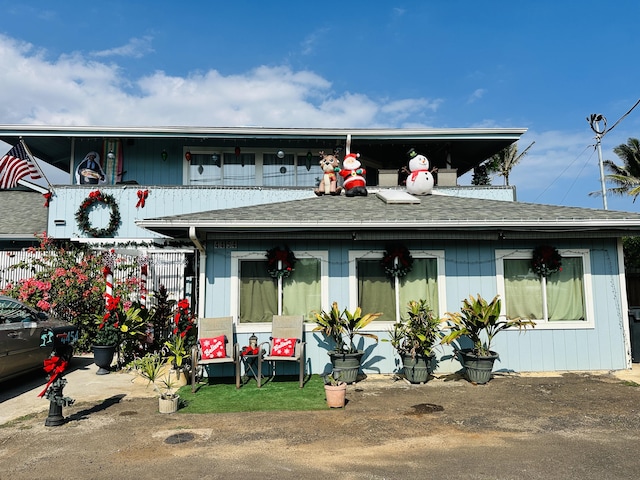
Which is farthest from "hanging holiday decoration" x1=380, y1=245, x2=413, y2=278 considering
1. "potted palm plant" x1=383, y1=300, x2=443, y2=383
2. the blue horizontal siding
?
"potted palm plant" x1=383, y1=300, x2=443, y2=383

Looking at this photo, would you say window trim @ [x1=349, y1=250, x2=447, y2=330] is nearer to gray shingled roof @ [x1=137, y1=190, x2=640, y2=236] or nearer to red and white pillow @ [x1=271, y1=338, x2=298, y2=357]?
gray shingled roof @ [x1=137, y1=190, x2=640, y2=236]

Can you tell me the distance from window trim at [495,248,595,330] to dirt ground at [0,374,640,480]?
1497mm

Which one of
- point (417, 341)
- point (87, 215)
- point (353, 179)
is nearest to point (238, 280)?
point (417, 341)

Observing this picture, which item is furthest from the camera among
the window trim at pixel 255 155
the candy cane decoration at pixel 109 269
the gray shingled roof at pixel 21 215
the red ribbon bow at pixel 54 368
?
the window trim at pixel 255 155

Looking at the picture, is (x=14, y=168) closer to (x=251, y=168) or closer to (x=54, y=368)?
(x=251, y=168)

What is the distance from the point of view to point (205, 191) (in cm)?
1190

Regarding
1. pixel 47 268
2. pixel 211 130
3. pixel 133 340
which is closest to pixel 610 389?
pixel 133 340

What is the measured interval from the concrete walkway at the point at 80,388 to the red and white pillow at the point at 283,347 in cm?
147

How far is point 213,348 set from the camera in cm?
729

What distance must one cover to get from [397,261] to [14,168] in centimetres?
1103

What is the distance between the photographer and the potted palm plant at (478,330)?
727 centimetres

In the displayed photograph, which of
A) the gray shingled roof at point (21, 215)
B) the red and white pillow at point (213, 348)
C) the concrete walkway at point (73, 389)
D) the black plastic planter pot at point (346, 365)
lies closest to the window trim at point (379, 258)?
the black plastic planter pot at point (346, 365)

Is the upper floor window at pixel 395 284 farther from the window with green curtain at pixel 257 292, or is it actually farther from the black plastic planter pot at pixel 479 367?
the window with green curtain at pixel 257 292

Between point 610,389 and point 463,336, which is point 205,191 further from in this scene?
point 610,389
